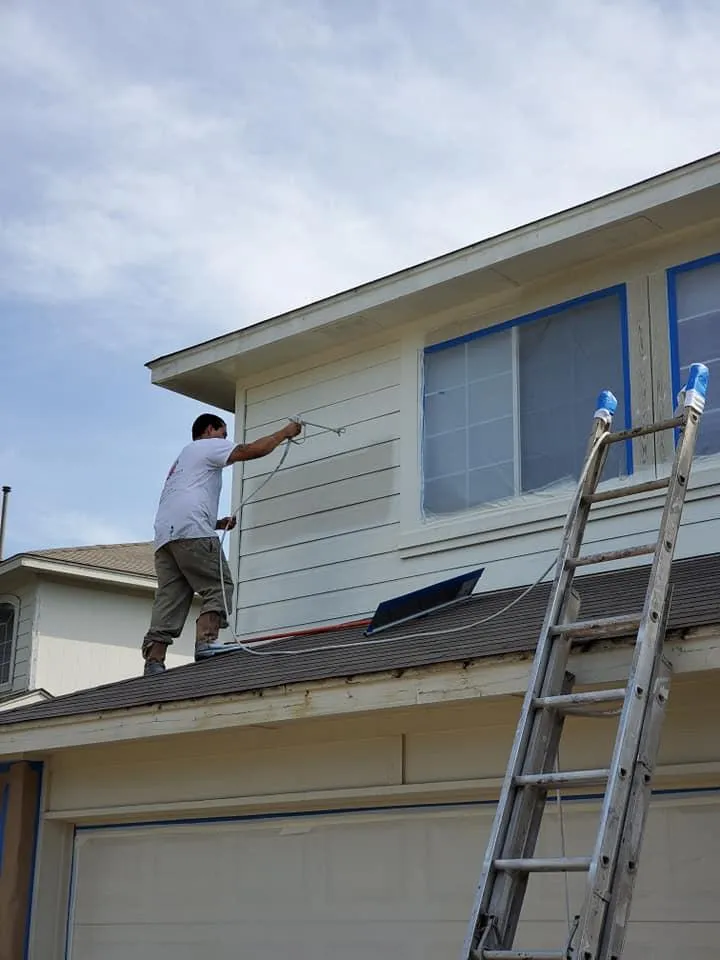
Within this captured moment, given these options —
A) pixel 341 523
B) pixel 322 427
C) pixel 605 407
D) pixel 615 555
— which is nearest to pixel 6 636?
pixel 322 427

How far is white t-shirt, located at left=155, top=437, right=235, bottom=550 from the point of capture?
8805 mm

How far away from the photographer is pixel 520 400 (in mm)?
8438

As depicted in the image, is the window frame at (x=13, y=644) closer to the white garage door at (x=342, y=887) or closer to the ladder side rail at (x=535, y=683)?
the white garage door at (x=342, y=887)

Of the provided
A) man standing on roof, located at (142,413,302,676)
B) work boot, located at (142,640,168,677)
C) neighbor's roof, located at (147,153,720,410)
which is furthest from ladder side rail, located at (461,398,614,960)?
work boot, located at (142,640,168,677)

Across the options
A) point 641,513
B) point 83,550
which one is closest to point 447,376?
point 641,513

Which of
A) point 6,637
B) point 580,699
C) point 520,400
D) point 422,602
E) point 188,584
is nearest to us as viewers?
point 580,699

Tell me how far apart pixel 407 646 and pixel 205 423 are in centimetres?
310

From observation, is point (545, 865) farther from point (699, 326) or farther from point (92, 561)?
point (92, 561)

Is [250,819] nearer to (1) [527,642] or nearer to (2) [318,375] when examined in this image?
(1) [527,642]

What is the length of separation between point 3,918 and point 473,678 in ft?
12.8

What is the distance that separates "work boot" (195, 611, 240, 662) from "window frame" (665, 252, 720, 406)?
10.5ft

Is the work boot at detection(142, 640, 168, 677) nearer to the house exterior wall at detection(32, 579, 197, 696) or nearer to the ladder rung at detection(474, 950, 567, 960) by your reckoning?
the ladder rung at detection(474, 950, 567, 960)

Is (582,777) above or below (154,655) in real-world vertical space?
below

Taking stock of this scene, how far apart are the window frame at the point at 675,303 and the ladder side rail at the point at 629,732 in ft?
7.99
